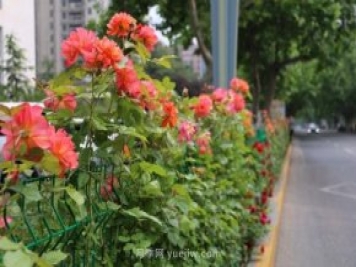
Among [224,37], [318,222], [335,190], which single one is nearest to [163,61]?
[224,37]

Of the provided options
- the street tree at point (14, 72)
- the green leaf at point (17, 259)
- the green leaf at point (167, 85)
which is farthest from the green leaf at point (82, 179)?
the street tree at point (14, 72)

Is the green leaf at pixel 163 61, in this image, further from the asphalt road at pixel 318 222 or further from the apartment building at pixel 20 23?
the apartment building at pixel 20 23

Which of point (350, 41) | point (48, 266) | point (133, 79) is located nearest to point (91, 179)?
point (133, 79)

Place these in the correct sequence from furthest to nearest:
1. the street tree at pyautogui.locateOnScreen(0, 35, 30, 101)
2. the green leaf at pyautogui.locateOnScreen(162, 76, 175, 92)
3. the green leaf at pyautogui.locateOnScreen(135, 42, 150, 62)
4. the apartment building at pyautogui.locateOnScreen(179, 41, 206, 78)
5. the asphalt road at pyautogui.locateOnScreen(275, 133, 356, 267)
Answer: the apartment building at pyautogui.locateOnScreen(179, 41, 206, 78), the street tree at pyautogui.locateOnScreen(0, 35, 30, 101), the asphalt road at pyautogui.locateOnScreen(275, 133, 356, 267), the green leaf at pyautogui.locateOnScreen(162, 76, 175, 92), the green leaf at pyautogui.locateOnScreen(135, 42, 150, 62)

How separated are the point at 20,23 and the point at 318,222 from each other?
18531 millimetres

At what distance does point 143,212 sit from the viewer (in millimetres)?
2723

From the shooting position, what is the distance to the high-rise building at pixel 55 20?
20219 millimetres

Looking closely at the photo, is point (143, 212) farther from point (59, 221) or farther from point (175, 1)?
point (175, 1)

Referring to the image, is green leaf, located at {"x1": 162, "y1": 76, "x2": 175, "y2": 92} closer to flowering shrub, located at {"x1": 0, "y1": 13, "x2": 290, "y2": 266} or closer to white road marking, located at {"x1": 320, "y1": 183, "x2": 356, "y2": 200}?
flowering shrub, located at {"x1": 0, "y1": 13, "x2": 290, "y2": 266}

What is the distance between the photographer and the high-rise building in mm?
20219

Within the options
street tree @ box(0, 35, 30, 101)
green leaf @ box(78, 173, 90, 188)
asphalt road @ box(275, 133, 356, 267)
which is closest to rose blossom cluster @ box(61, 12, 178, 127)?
green leaf @ box(78, 173, 90, 188)

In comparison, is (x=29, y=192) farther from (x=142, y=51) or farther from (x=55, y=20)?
(x=55, y=20)

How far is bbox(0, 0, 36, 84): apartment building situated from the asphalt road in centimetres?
1256

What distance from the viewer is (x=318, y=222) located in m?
9.23
